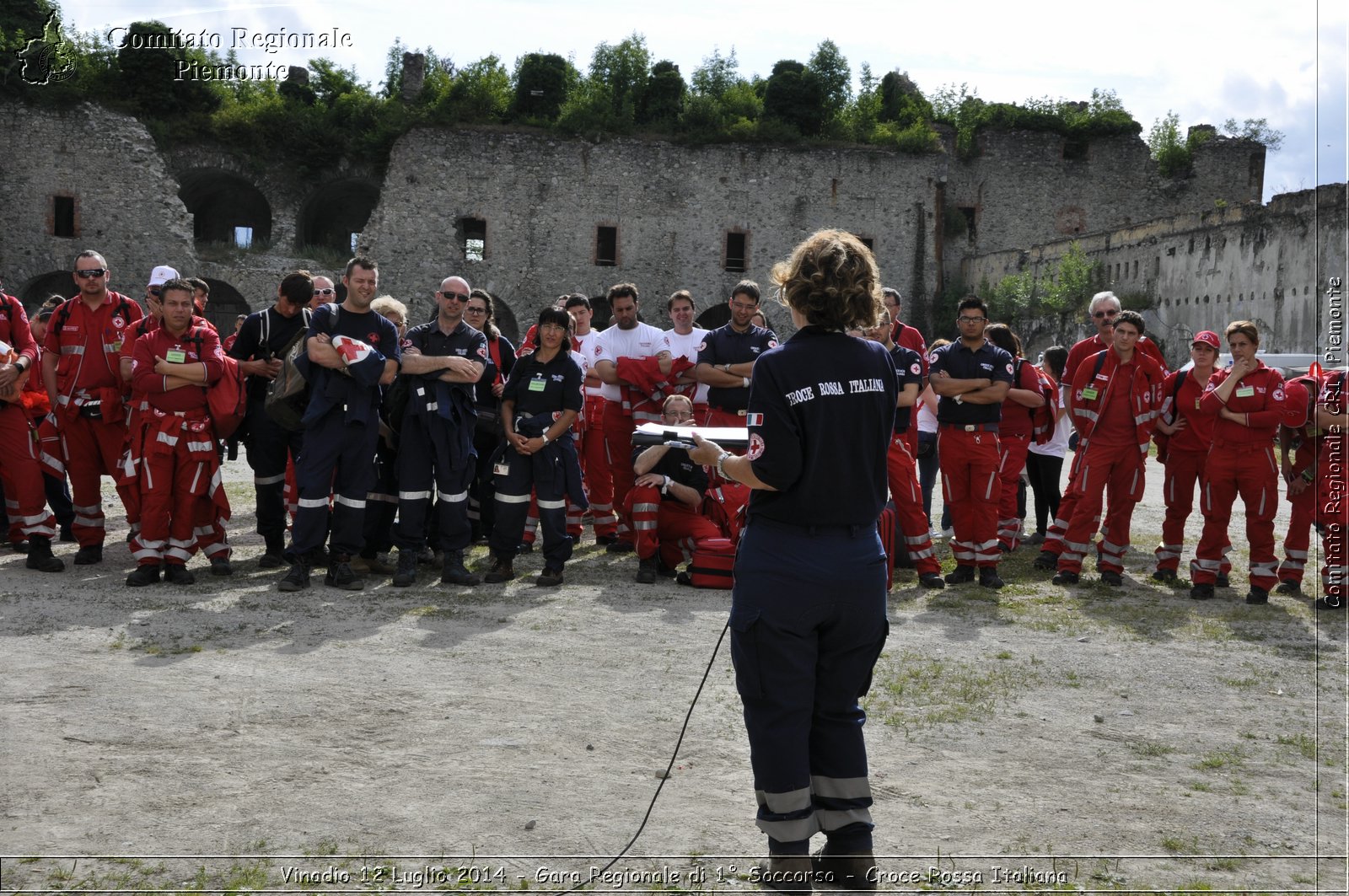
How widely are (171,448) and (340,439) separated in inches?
42.5

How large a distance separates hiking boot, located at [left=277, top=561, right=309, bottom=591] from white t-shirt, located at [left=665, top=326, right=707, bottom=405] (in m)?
3.62

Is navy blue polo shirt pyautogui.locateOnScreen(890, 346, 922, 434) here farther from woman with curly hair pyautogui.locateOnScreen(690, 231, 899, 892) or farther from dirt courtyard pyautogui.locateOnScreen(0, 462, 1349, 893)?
woman with curly hair pyautogui.locateOnScreen(690, 231, 899, 892)

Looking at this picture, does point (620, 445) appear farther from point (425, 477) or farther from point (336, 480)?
point (336, 480)

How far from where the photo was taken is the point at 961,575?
27.5 feet

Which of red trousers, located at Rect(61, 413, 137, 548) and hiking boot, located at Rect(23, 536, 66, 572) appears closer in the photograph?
hiking boot, located at Rect(23, 536, 66, 572)

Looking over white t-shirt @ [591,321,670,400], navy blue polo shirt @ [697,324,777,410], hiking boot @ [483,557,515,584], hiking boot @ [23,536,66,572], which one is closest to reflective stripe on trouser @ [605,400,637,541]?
white t-shirt @ [591,321,670,400]

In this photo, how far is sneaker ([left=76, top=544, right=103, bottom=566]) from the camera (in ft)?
25.8

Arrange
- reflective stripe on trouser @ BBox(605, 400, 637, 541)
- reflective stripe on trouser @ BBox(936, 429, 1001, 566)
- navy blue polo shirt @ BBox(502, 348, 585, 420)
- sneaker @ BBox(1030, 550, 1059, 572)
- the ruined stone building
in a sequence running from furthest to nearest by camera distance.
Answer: the ruined stone building → reflective stripe on trouser @ BBox(605, 400, 637, 541) → sneaker @ BBox(1030, 550, 1059, 572) → reflective stripe on trouser @ BBox(936, 429, 1001, 566) → navy blue polo shirt @ BBox(502, 348, 585, 420)

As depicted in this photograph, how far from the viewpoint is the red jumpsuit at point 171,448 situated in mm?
7176

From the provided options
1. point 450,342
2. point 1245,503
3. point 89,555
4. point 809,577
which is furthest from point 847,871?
point 89,555

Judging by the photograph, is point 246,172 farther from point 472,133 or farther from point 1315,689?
point 1315,689

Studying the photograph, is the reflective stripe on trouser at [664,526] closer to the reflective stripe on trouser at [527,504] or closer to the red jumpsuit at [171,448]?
the reflective stripe on trouser at [527,504]

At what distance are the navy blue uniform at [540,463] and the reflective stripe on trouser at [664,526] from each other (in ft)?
1.74

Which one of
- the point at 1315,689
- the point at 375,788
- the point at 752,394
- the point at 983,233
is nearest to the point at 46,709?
the point at 375,788
